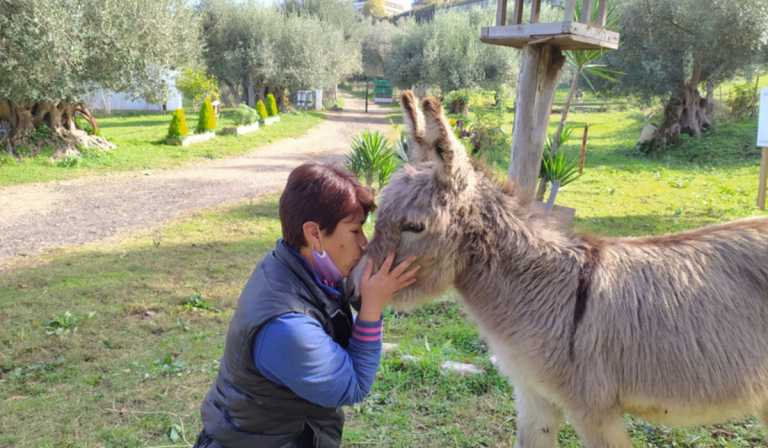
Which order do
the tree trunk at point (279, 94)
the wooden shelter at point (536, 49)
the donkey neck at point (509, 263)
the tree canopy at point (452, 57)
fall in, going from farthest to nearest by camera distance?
the tree trunk at point (279, 94) < the tree canopy at point (452, 57) < the wooden shelter at point (536, 49) < the donkey neck at point (509, 263)

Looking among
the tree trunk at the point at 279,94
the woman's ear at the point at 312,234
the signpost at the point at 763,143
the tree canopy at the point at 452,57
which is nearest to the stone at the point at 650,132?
the signpost at the point at 763,143

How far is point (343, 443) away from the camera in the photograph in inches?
141

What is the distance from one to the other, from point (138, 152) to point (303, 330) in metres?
17.1

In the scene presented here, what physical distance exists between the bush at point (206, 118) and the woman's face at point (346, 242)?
66.0 ft

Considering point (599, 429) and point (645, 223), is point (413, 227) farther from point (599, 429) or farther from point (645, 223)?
point (645, 223)

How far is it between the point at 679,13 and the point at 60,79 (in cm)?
2017

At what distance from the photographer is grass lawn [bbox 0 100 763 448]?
145 inches

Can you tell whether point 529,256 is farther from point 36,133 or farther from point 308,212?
point 36,133

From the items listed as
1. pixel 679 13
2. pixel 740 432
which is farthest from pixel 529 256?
pixel 679 13

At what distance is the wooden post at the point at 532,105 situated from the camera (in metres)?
4.75

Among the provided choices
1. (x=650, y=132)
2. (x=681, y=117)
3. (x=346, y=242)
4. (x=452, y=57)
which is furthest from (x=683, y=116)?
(x=346, y=242)

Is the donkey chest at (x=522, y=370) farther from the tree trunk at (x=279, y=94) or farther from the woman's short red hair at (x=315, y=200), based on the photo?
the tree trunk at (x=279, y=94)

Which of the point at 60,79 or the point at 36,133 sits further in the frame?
the point at 36,133

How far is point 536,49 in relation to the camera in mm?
4680
